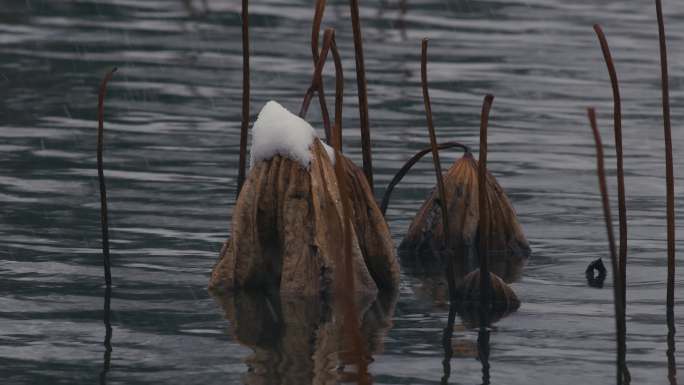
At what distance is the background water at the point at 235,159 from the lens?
6.41 meters

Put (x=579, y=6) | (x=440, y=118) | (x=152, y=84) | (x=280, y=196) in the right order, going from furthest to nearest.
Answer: (x=579, y=6) < (x=152, y=84) < (x=440, y=118) < (x=280, y=196)

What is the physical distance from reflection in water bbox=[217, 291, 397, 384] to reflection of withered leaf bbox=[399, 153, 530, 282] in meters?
0.93

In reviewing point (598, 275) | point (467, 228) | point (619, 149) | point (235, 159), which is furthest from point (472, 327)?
point (235, 159)

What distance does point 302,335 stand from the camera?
6590mm

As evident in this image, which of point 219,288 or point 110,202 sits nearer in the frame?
point 219,288

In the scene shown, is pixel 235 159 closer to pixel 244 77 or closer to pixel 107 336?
pixel 244 77

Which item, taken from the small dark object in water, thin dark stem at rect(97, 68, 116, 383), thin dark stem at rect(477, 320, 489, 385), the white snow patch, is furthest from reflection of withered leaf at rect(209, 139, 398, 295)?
the small dark object in water

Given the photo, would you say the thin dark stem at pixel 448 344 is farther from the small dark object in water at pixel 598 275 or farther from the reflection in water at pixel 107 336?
the reflection in water at pixel 107 336

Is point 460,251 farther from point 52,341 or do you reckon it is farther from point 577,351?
point 52,341

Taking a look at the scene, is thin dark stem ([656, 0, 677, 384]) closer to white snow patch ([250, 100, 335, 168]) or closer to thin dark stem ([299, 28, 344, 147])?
thin dark stem ([299, 28, 344, 147])

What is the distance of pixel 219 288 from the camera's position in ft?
24.0

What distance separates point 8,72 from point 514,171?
559cm

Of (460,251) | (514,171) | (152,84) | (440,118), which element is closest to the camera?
(460,251)

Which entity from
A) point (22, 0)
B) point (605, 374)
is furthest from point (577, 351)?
point (22, 0)
